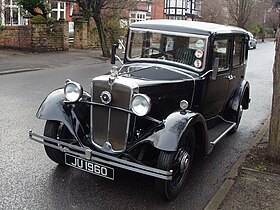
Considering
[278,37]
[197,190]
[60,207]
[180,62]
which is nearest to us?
[60,207]

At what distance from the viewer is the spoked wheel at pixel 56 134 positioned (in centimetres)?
457

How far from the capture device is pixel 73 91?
14.4 ft

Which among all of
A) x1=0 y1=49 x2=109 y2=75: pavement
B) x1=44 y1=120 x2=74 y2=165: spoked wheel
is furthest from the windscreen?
x1=0 y1=49 x2=109 y2=75: pavement

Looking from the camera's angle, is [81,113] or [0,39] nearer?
[81,113]

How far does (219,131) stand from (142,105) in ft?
7.28

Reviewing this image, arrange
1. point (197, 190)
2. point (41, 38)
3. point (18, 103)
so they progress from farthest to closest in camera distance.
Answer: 1. point (41, 38)
2. point (18, 103)
3. point (197, 190)

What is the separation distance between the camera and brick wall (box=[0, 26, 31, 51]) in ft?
61.7


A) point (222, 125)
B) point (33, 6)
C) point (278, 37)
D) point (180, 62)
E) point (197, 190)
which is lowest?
point (197, 190)

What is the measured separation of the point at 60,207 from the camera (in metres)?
3.79

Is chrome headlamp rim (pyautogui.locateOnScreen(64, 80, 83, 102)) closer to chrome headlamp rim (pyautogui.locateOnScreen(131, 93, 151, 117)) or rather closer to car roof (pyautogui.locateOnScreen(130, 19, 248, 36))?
chrome headlamp rim (pyautogui.locateOnScreen(131, 93, 151, 117))

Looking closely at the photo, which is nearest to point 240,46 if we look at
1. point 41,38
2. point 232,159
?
point 232,159

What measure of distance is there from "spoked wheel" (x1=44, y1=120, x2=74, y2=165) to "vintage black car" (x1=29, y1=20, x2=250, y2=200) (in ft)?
0.04

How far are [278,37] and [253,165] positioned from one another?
68.6 inches

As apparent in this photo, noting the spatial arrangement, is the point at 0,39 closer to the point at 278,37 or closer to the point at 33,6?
the point at 33,6
